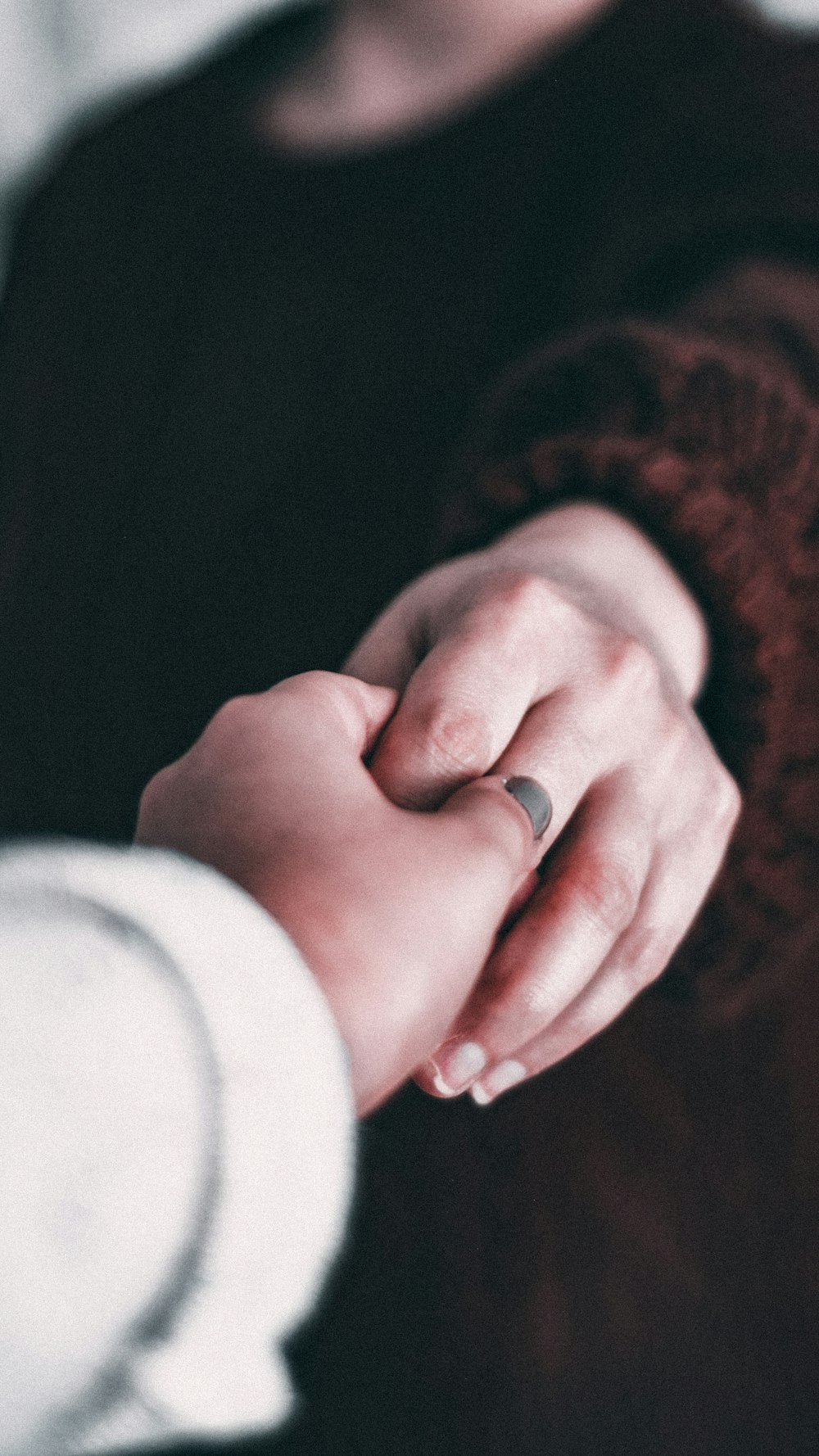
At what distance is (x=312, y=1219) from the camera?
5 centimetres

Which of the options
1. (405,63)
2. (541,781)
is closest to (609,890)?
(541,781)

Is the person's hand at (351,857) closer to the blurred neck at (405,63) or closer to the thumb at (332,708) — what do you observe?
the thumb at (332,708)

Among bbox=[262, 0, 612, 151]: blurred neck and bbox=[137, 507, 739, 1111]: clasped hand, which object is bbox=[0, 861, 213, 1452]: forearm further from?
bbox=[262, 0, 612, 151]: blurred neck

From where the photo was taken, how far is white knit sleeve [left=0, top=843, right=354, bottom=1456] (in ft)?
0.14

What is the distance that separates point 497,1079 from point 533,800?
0.10ft

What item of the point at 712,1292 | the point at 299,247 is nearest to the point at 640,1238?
the point at 712,1292

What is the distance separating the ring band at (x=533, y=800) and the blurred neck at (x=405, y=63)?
8.5 inches

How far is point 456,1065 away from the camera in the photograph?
92 millimetres

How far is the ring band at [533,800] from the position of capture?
0.09 m

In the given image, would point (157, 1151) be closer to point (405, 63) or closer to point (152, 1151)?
point (152, 1151)

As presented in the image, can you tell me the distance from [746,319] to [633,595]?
65 mm

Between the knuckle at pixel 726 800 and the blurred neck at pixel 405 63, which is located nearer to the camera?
the knuckle at pixel 726 800

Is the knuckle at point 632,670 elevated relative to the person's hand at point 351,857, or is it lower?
lower

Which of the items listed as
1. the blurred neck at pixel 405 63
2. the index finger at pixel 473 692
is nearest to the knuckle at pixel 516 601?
the index finger at pixel 473 692
